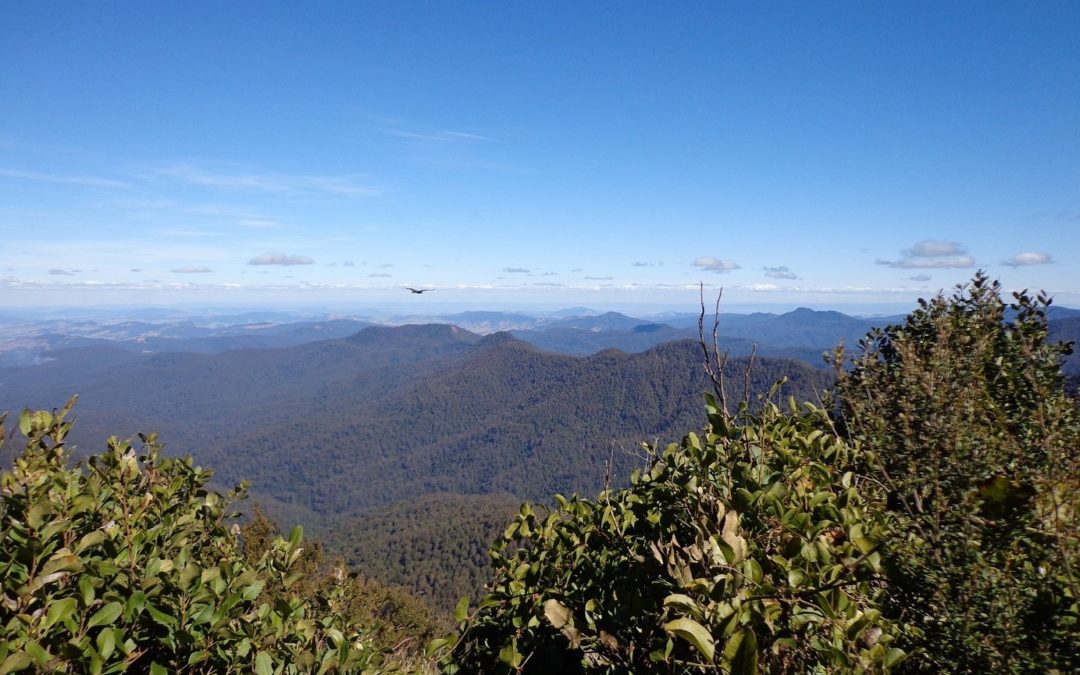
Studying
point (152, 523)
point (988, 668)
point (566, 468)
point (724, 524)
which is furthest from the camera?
point (566, 468)

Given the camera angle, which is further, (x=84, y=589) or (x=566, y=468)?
(x=566, y=468)

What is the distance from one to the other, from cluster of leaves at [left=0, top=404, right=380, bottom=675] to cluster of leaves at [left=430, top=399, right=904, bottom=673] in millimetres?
639

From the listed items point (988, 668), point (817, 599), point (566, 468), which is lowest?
point (566, 468)

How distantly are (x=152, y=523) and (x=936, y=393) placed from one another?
3515 millimetres

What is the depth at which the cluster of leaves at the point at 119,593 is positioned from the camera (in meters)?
1.62

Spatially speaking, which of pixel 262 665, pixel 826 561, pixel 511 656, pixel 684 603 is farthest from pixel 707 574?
pixel 262 665

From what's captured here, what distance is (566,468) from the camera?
192 metres

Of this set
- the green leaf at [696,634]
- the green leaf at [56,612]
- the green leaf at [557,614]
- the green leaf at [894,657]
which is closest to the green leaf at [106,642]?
the green leaf at [56,612]

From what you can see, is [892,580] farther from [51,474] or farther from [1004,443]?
[51,474]

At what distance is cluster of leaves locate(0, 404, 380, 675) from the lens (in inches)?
63.9

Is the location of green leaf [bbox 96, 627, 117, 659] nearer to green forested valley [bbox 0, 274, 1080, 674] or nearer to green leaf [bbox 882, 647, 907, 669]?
green forested valley [bbox 0, 274, 1080, 674]

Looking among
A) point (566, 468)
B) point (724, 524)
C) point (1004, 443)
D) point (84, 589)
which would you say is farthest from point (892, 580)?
point (566, 468)

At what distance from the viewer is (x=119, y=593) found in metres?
1.87

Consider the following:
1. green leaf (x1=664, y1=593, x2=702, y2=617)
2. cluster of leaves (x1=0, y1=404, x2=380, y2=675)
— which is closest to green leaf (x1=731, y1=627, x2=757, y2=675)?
green leaf (x1=664, y1=593, x2=702, y2=617)
